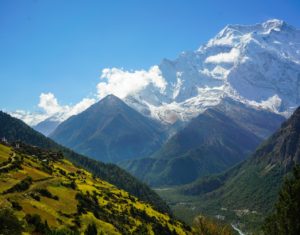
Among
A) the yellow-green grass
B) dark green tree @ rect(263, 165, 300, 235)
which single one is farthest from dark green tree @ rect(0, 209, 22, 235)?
dark green tree @ rect(263, 165, 300, 235)

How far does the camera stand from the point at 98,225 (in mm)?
119812

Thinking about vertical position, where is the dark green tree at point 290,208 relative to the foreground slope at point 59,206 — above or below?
above

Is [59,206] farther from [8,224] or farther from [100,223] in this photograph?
[8,224]

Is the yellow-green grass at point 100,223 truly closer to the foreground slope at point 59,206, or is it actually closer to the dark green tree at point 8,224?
the foreground slope at point 59,206

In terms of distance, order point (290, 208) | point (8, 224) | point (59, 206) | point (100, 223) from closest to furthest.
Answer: point (8, 224)
point (290, 208)
point (59, 206)
point (100, 223)

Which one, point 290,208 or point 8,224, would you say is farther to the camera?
point 290,208

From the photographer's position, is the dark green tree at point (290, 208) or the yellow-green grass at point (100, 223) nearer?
the dark green tree at point (290, 208)

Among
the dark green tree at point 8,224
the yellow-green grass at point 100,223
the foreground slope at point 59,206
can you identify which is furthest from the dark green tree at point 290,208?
the dark green tree at point 8,224

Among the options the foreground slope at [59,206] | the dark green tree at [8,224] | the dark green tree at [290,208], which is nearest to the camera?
the dark green tree at [8,224]

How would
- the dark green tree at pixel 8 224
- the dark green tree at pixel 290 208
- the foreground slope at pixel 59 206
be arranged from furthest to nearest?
1. the dark green tree at pixel 290 208
2. the foreground slope at pixel 59 206
3. the dark green tree at pixel 8 224

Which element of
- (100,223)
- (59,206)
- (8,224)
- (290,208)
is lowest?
(100,223)

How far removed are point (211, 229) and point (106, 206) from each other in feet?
258

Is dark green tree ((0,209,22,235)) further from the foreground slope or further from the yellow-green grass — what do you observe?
the yellow-green grass

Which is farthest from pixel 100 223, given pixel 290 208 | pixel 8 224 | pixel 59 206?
pixel 8 224
